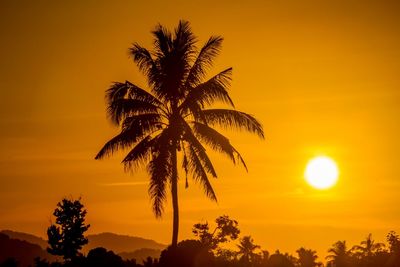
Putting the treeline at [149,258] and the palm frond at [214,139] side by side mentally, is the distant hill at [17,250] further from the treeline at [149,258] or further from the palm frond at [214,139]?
the palm frond at [214,139]

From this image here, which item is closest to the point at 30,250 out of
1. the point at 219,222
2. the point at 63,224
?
the point at 219,222

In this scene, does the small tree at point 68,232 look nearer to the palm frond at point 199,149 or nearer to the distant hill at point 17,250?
the palm frond at point 199,149

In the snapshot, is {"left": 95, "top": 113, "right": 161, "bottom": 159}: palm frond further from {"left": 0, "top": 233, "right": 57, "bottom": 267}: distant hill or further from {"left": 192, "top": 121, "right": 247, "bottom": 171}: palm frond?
{"left": 0, "top": 233, "right": 57, "bottom": 267}: distant hill

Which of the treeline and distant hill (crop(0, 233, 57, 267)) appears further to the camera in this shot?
distant hill (crop(0, 233, 57, 267))

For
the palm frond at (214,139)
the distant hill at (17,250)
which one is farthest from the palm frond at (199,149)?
the distant hill at (17,250)

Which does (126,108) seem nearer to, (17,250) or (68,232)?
(68,232)

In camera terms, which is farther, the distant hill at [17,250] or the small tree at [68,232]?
the distant hill at [17,250]

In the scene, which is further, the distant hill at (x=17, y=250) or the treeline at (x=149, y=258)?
the distant hill at (x=17, y=250)

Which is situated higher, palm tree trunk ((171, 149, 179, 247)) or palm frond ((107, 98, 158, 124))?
palm frond ((107, 98, 158, 124))

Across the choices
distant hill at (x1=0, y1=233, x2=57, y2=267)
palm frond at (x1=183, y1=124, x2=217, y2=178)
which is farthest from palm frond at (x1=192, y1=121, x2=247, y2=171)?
distant hill at (x1=0, y1=233, x2=57, y2=267)

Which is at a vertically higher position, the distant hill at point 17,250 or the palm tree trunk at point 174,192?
the distant hill at point 17,250

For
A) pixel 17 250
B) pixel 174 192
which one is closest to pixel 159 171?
pixel 174 192

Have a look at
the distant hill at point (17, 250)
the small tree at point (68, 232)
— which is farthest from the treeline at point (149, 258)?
the distant hill at point (17, 250)

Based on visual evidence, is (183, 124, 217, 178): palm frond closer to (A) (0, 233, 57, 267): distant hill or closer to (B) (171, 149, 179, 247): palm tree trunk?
(B) (171, 149, 179, 247): palm tree trunk
